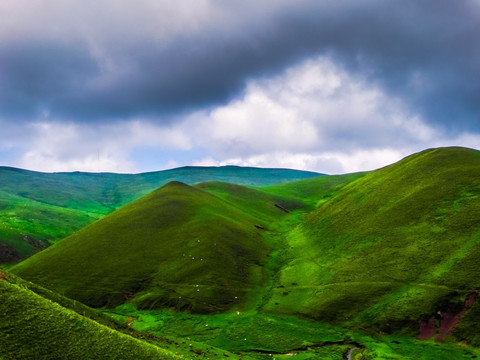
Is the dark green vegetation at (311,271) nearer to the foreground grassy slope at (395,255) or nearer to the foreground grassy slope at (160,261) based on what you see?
the foreground grassy slope at (395,255)

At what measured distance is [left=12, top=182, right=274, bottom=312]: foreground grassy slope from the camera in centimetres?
7619

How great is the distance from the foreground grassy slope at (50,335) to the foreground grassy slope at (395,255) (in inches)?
1568

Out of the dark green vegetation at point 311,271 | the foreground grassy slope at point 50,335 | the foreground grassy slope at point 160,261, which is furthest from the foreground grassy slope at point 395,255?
the foreground grassy slope at point 50,335

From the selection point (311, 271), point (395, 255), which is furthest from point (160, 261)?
point (395, 255)

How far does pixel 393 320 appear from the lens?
2203 inches

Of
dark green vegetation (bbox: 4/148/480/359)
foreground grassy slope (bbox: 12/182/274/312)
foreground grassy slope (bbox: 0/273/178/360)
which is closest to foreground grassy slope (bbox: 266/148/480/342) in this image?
dark green vegetation (bbox: 4/148/480/359)

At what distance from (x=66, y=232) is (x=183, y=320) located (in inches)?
5482

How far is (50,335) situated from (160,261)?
206ft

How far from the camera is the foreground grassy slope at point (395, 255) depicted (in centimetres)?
5822

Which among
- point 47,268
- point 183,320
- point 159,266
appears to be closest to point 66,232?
point 47,268

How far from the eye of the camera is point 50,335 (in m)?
28.9

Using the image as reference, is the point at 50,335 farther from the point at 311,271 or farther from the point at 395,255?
the point at 395,255

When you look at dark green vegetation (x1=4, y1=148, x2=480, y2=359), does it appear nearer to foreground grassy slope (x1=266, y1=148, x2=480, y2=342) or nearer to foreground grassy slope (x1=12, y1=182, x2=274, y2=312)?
foreground grassy slope (x1=266, y1=148, x2=480, y2=342)

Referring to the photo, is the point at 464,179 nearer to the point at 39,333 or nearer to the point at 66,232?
the point at 39,333
